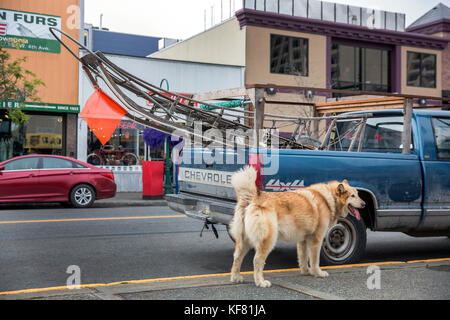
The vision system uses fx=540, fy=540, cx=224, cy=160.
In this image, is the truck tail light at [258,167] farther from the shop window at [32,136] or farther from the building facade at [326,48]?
the building facade at [326,48]

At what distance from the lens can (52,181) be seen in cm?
1452

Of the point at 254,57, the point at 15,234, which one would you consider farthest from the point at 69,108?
the point at 15,234

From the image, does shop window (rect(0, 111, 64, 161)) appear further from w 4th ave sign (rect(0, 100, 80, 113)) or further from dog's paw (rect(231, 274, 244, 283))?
dog's paw (rect(231, 274, 244, 283))

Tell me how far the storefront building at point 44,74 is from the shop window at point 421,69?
722 inches

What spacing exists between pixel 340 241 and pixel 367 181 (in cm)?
83

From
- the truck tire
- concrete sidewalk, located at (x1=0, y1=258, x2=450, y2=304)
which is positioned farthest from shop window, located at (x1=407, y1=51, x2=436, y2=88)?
concrete sidewalk, located at (x1=0, y1=258, x2=450, y2=304)

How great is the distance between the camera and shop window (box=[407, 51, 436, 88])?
3038 cm

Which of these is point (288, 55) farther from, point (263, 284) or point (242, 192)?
point (263, 284)

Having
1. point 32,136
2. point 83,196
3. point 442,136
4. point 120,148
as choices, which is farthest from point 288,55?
point 442,136

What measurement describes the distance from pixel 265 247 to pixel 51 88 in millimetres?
17723

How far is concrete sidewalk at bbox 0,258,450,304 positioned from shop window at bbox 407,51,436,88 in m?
26.2

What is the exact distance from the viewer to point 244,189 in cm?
550

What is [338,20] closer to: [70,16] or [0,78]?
[70,16]

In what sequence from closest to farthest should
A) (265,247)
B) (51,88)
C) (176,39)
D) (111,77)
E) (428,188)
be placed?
(265,247) → (428,188) → (111,77) → (51,88) → (176,39)
